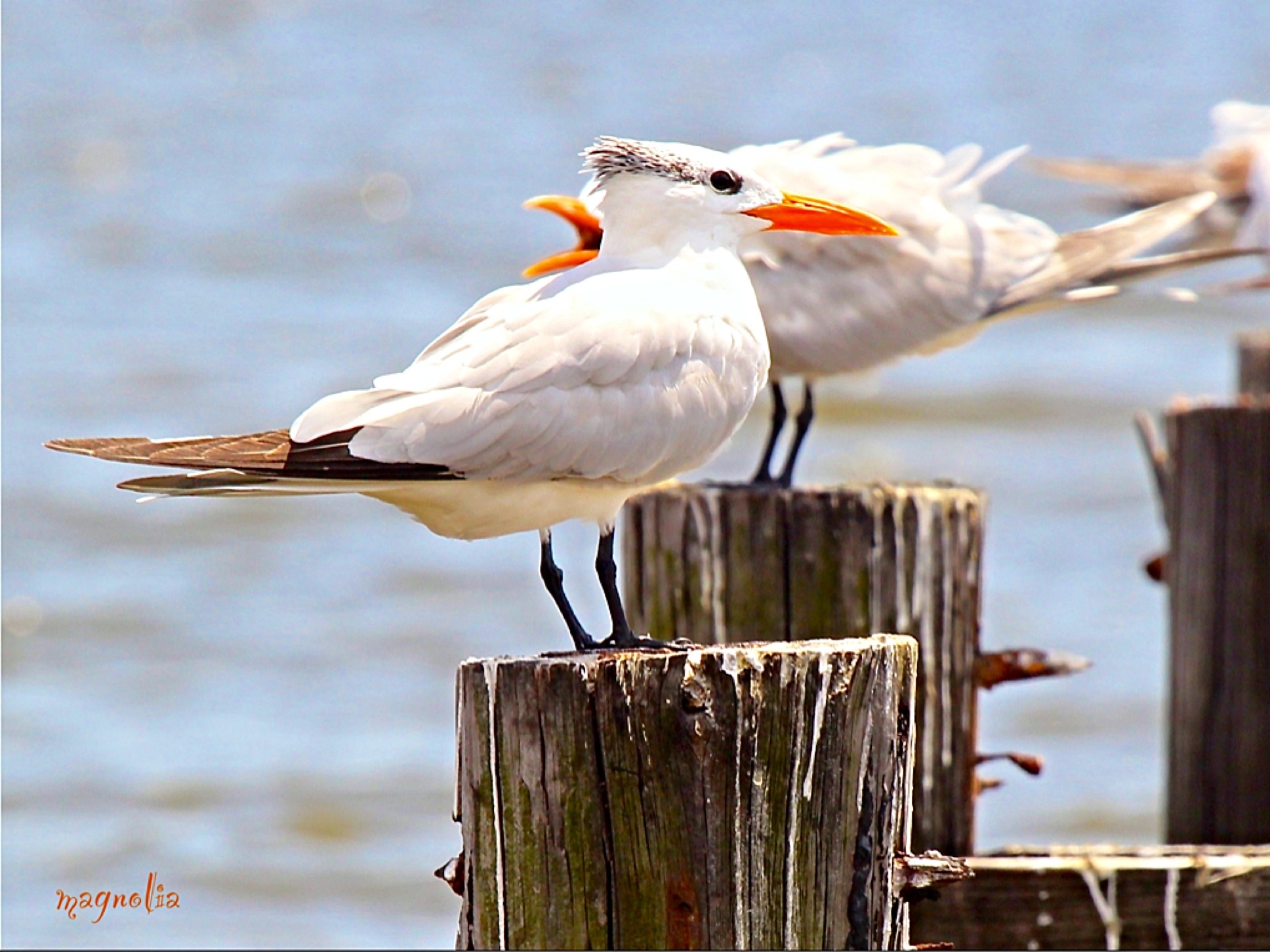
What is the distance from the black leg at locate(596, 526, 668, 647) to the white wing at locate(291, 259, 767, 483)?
218mm

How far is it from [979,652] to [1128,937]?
2.74 feet

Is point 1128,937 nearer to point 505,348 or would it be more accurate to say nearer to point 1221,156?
point 505,348

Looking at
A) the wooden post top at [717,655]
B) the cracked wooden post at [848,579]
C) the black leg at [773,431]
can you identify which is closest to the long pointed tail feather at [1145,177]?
the black leg at [773,431]

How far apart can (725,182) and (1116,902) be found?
1695 mm

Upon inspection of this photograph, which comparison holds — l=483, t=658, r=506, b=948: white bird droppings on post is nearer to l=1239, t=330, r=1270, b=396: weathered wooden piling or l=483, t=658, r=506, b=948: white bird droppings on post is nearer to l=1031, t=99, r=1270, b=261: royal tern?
l=1239, t=330, r=1270, b=396: weathered wooden piling

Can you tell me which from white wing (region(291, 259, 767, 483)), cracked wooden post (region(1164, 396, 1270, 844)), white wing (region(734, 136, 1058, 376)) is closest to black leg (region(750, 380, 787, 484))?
white wing (region(734, 136, 1058, 376))

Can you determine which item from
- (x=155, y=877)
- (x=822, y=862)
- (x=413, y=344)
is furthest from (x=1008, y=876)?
(x=413, y=344)

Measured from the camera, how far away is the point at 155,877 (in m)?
7.10

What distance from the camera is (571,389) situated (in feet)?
11.3

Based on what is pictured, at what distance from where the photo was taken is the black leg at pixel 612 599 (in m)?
3.58

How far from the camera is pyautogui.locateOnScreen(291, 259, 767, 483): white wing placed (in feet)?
10.9

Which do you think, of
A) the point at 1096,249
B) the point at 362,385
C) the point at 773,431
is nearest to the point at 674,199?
the point at 773,431

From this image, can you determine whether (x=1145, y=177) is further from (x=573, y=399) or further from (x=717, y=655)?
(x=717, y=655)

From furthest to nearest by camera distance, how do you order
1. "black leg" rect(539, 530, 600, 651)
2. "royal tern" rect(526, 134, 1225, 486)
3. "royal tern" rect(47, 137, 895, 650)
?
"royal tern" rect(526, 134, 1225, 486), "black leg" rect(539, 530, 600, 651), "royal tern" rect(47, 137, 895, 650)
